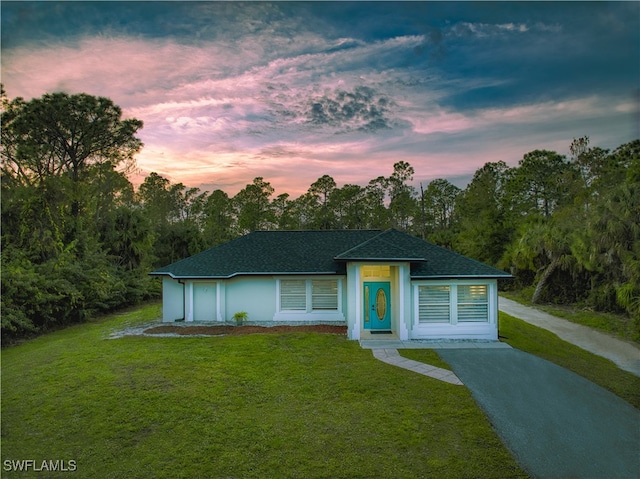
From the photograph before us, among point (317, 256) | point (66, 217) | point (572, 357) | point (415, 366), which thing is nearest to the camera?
point (415, 366)

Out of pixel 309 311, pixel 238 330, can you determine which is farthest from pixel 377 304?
pixel 238 330

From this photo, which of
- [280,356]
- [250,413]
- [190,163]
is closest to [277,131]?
[190,163]

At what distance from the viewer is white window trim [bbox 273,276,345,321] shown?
616 inches

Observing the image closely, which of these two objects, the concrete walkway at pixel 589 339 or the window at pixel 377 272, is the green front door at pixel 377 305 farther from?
the concrete walkway at pixel 589 339

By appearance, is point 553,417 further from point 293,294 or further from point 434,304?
point 293,294

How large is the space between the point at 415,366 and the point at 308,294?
724cm

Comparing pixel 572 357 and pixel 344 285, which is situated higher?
pixel 344 285

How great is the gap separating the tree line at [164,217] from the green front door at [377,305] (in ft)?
36.2

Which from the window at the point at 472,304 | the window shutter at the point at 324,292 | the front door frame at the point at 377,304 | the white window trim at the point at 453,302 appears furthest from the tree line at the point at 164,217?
the window shutter at the point at 324,292

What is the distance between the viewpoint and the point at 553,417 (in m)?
6.74

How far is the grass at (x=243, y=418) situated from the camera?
521 cm

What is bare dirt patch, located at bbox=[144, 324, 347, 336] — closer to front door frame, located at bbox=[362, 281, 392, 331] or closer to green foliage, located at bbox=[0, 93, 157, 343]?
front door frame, located at bbox=[362, 281, 392, 331]

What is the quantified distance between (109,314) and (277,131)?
1457cm

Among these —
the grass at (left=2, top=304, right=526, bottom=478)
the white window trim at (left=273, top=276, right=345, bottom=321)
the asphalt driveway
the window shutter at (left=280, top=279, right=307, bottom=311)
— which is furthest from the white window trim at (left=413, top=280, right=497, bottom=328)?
the window shutter at (left=280, top=279, right=307, bottom=311)
